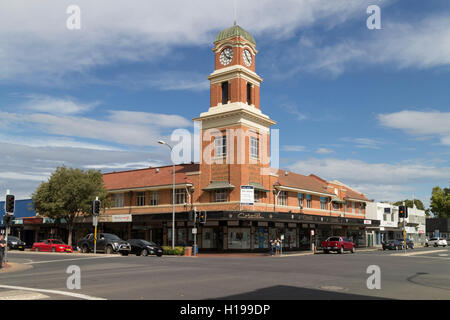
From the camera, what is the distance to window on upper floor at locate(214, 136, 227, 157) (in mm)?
47000

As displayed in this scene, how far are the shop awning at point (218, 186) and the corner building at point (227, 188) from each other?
0.35 feet

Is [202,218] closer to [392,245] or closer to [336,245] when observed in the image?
[336,245]

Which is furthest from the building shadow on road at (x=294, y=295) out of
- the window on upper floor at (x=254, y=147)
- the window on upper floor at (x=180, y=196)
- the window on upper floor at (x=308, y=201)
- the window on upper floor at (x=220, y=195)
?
the window on upper floor at (x=308, y=201)

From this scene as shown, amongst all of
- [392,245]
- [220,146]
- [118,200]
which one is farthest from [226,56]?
[392,245]

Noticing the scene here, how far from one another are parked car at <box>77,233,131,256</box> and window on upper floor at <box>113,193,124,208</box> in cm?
1702

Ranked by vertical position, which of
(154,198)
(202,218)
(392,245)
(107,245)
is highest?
(154,198)

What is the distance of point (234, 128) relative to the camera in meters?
46.7

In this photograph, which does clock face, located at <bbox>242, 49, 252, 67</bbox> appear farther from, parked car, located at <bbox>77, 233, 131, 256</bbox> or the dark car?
parked car, located at <bbox>77, 233, 131, 256</bbox>

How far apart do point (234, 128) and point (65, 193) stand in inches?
770

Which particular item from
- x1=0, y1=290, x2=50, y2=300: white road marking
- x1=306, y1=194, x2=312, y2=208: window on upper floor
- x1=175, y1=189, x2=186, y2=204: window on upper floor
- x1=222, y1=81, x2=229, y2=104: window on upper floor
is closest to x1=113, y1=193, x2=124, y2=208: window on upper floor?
x1=175, y1=189, x2=186, y2=204: window on upper floor

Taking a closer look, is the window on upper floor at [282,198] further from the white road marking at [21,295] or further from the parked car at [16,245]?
the white road marking at [21,295]

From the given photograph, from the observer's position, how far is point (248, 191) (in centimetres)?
4484

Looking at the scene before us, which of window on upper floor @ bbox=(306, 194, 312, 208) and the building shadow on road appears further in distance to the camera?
window on upper floor @ bbox=(306, 194, 312, 208)

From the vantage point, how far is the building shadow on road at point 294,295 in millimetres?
11469
